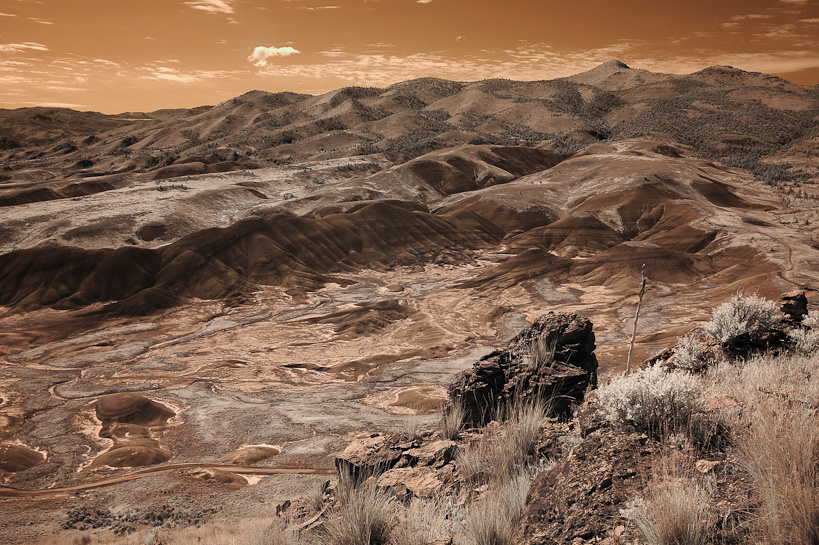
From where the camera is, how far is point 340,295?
54969 mm

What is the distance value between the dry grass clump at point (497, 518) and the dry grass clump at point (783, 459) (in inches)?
77.8

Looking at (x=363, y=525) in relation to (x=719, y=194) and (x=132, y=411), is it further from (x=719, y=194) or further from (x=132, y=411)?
(x=719, y=194)

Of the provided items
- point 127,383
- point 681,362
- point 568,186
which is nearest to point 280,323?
point 127,383

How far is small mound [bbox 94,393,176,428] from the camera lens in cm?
2862

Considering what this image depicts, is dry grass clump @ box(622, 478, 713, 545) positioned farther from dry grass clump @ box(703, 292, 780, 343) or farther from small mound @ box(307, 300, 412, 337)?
small mound @ box(307, 300, 412, 337)

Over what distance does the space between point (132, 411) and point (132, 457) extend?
19.1 ft

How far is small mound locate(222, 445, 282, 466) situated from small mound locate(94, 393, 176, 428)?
6706mm

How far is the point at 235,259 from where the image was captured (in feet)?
191

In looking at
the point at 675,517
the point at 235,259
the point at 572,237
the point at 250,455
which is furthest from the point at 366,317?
the point at 675,517

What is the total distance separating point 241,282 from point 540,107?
133 m

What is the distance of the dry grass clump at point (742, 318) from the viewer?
10594mm

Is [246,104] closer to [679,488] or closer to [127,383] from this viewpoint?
[127,383]

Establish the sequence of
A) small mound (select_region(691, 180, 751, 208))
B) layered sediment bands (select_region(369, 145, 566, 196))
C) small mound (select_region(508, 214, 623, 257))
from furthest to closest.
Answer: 1. layered sediment bands (select_region(369, 145, 566, 196))
2. small mound (select_region(691, 180, 751, 208))
3. small mound (select_region(508, 214, 623, 257))

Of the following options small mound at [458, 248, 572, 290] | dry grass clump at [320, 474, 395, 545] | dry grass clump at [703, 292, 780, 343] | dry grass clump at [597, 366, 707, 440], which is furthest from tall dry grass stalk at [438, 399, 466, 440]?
small mound at [458, 248, 572, 290]
